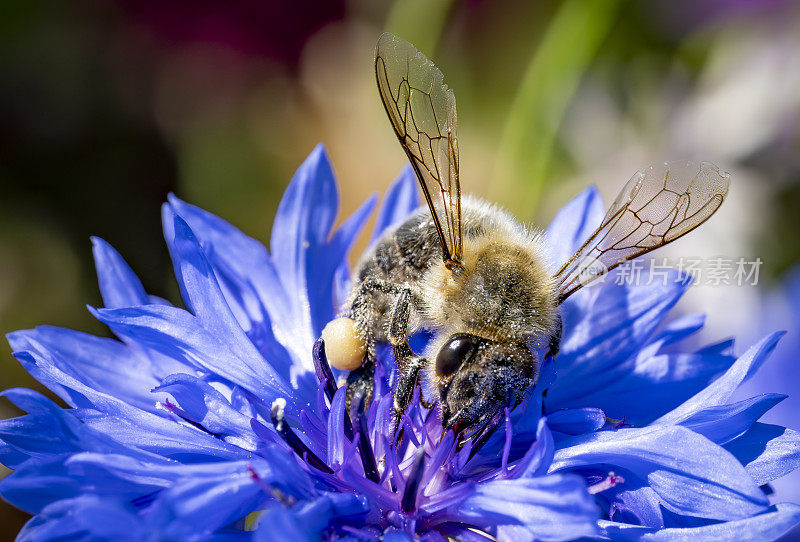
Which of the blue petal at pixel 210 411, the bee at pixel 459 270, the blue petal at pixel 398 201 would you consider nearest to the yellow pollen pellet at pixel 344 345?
the bee at pixel 459 270

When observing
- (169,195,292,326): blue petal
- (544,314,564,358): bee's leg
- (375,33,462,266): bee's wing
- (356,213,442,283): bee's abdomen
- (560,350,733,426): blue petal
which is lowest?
(560,350,733,426): blue petal

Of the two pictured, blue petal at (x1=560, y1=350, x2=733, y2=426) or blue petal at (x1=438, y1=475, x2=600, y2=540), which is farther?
blue petal at (x1=560, y1=350, x2=733, y2=426)

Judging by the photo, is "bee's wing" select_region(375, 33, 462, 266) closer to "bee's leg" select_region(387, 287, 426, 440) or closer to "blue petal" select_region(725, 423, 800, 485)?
"bee's leg" select_region(387, 287, 426, 440)

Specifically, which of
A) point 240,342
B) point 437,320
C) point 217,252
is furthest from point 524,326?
point 217,252

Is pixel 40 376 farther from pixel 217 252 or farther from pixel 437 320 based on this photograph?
pixel 437 320

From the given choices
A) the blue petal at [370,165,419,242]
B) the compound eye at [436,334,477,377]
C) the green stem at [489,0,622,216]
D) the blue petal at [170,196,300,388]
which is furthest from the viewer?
the green stem at [489,0,622,216]

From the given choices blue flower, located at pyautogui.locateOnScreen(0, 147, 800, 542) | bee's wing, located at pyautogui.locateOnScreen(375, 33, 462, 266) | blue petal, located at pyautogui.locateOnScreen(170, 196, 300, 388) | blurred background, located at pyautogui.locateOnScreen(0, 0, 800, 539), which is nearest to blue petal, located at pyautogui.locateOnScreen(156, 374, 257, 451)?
blue flower, located at pyautogui.locateOnScreen(0, 147, 800, 542)

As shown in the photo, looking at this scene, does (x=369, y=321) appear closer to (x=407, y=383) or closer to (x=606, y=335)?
(x=407, y=383)

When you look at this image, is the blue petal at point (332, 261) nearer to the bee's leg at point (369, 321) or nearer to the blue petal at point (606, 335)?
the bee's leg at point (369, 321)

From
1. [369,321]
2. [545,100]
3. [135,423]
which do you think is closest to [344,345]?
[369,321]
